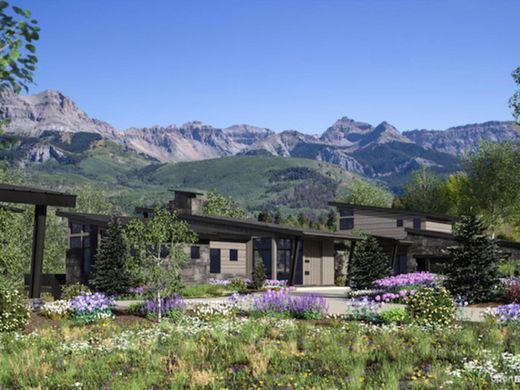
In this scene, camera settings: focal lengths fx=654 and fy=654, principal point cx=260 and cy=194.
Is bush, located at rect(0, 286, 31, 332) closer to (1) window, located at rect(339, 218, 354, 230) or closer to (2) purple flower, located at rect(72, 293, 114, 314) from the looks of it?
(2) purple flower, located at rect(72, 293, 114, 314)

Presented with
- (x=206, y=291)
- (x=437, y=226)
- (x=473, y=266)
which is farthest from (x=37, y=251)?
(x=437, y=226)

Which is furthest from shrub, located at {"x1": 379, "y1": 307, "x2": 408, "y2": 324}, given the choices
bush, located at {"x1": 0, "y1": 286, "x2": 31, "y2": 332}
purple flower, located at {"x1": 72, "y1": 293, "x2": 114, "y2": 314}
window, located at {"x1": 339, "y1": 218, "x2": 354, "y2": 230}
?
window, located at {"x1": 339, "y1": 218, "x2": 354, "y2": 230}

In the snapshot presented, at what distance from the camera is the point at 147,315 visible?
20609 millimetres

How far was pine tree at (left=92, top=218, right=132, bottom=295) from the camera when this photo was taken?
102 feet

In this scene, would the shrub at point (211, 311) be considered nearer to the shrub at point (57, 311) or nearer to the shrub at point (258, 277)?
the shrub at point (57, 311)

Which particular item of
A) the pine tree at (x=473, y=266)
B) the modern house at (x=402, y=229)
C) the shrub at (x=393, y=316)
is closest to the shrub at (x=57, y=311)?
the shrub at (x=393, y=316)

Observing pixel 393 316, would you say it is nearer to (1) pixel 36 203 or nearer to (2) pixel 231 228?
(1) pixel 36 203

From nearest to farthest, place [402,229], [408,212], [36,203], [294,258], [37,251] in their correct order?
[37,251] < [36,203] < [294,258] < [402,229] < [408,212]

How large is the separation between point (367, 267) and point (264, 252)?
11.5 m

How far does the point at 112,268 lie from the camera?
31312mm

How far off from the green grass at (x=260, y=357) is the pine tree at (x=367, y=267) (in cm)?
1856

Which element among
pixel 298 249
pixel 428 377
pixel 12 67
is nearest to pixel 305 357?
pixel 428 377

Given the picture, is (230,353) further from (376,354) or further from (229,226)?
(229,226)

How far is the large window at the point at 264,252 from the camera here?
45044mm
